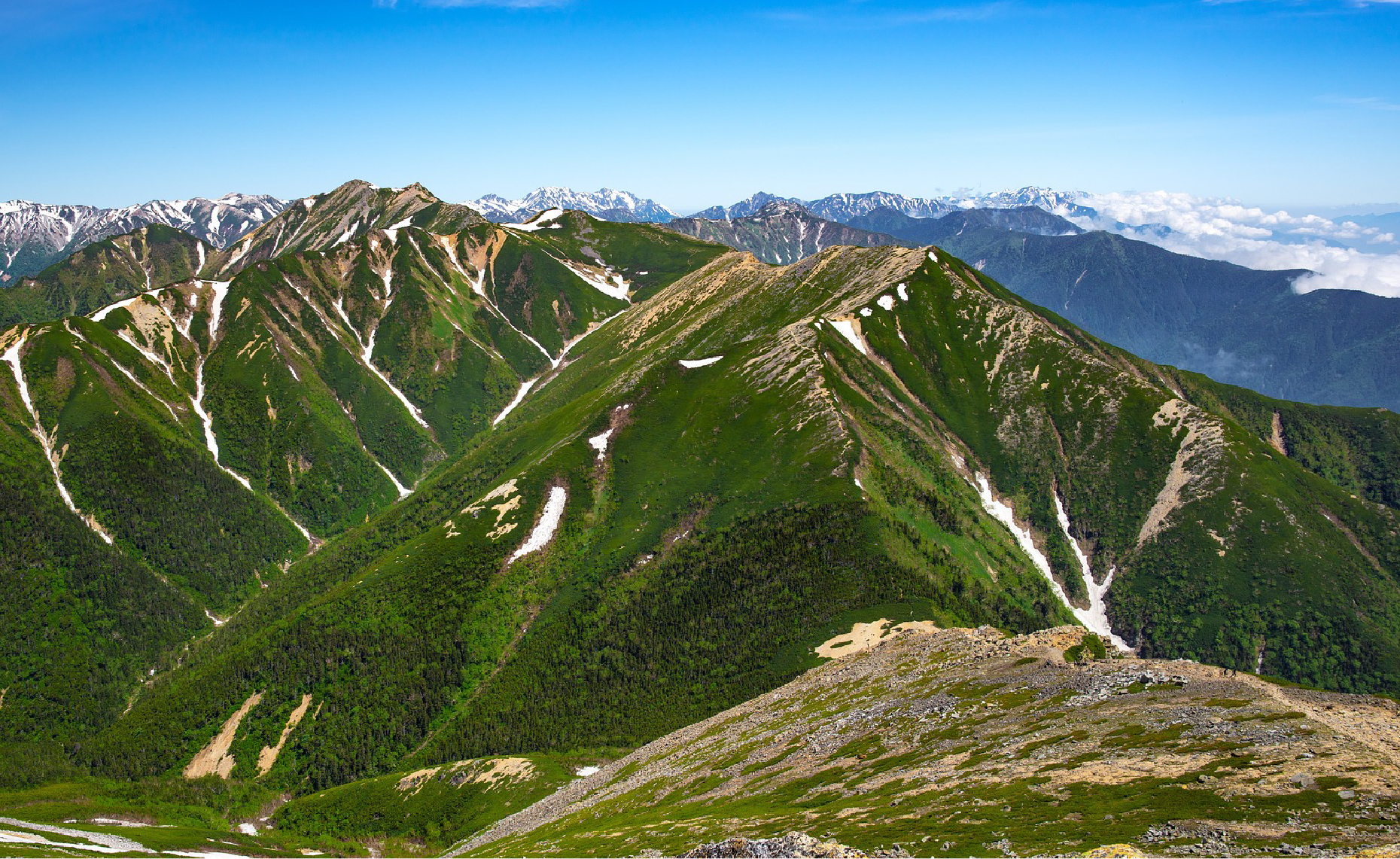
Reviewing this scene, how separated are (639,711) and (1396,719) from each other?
131948 mm

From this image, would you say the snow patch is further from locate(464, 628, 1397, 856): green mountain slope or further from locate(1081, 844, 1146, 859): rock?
locate(1081, 844, 1146, 859): rock

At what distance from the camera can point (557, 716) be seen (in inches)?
6801

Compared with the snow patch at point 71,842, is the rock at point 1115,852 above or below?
above

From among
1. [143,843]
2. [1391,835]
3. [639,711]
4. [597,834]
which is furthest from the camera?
[639,711]

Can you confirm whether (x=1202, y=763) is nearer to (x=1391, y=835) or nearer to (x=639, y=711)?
(x=1391, y=835)

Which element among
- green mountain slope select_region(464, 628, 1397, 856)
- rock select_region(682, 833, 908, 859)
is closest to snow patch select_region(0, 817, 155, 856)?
green mountain slope select_region(464, 628, 1397, 856)

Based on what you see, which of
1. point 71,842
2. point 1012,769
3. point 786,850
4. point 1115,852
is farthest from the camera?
point 71,842

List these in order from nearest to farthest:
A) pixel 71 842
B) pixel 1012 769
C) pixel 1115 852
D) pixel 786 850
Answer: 1. pixel 1115 852
2. pixel 786 850
3. pixel 1012 769
4. pixel 71 842

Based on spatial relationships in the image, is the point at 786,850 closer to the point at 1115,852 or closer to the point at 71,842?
the point at 1115,852

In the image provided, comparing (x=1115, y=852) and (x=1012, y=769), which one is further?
(x=1012, y=769)

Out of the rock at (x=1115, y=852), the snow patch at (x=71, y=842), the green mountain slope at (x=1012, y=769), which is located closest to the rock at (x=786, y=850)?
the green mountain slope at (x=1012, y=769)

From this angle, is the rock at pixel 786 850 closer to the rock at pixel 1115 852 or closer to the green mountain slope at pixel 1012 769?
the green mountain slope at pixel 1012 769

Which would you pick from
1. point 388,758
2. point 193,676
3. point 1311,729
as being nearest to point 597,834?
point 1311,729

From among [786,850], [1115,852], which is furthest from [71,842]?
[1115,852]
